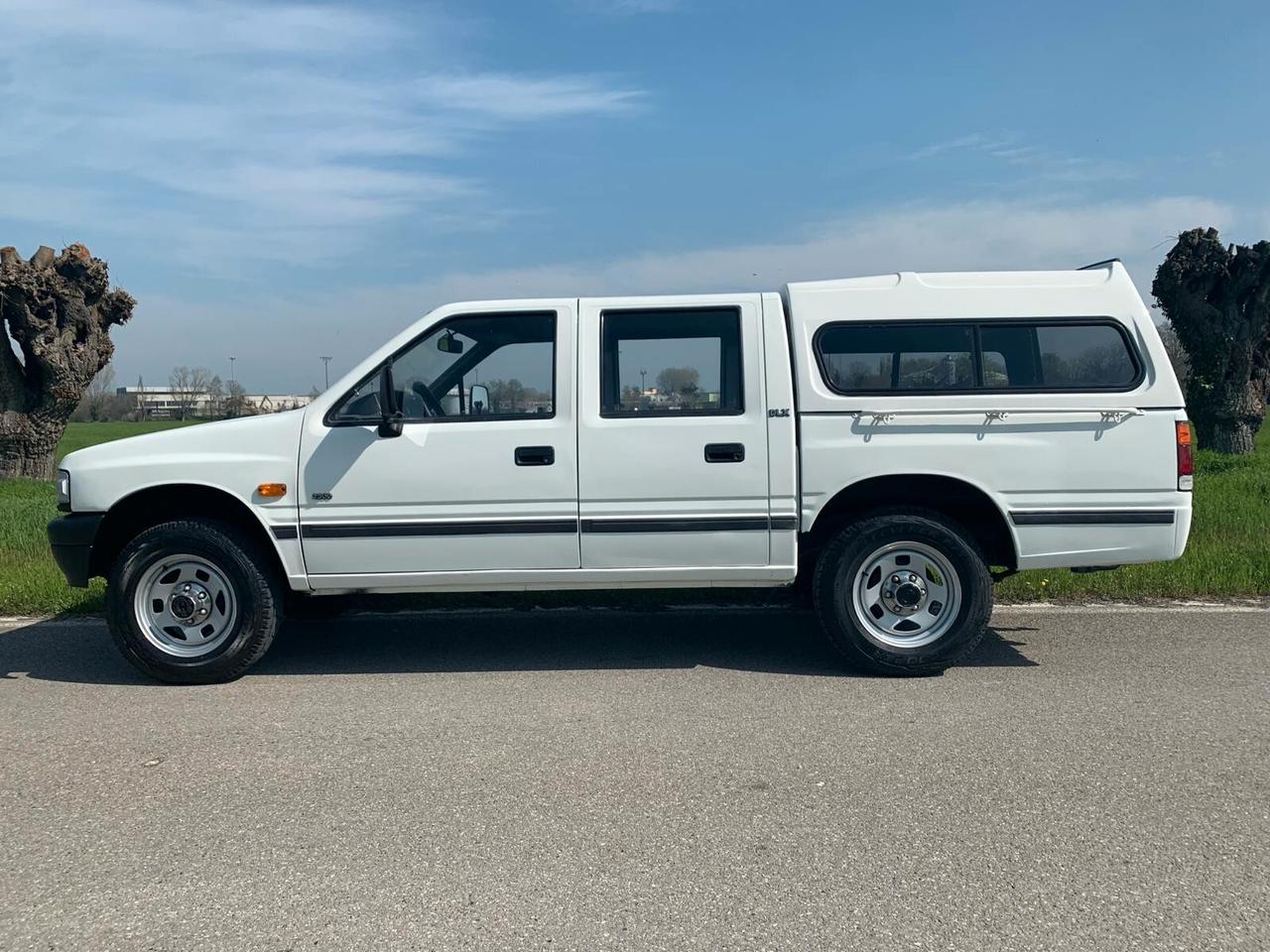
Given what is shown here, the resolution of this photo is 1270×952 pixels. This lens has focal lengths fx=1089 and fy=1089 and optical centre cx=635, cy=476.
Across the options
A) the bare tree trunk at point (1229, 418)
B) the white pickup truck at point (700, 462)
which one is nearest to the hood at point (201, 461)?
the white pickup truck at point (700, 462)

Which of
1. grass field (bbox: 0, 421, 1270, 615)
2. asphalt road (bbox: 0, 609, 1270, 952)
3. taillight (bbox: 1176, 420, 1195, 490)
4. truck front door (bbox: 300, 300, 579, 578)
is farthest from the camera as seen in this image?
grass field (bbox: 0, 421, 1270, 615)

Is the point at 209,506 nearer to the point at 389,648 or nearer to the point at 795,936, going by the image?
the point at 389,648

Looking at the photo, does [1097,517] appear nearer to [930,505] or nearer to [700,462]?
[930,505]

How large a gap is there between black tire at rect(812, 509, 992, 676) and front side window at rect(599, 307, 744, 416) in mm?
963

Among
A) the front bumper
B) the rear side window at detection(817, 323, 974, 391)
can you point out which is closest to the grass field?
the front bumper

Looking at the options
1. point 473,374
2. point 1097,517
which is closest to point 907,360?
point 1097,517

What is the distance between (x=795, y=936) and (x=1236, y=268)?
66.9ft

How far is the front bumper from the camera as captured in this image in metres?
5.84

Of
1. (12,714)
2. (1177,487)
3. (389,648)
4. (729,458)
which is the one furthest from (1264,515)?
(12,714)

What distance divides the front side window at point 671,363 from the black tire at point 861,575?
0.96 m

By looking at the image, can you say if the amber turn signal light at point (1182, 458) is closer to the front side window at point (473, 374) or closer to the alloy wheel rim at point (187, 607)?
the front side window at point (473, 374)

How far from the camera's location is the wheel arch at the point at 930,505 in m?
5.78

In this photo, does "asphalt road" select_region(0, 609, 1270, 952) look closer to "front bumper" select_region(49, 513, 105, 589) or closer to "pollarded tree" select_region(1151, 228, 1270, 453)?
"front bumper" select_region(49, 513, 105, 589)

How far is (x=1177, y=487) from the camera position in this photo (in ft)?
18.5
